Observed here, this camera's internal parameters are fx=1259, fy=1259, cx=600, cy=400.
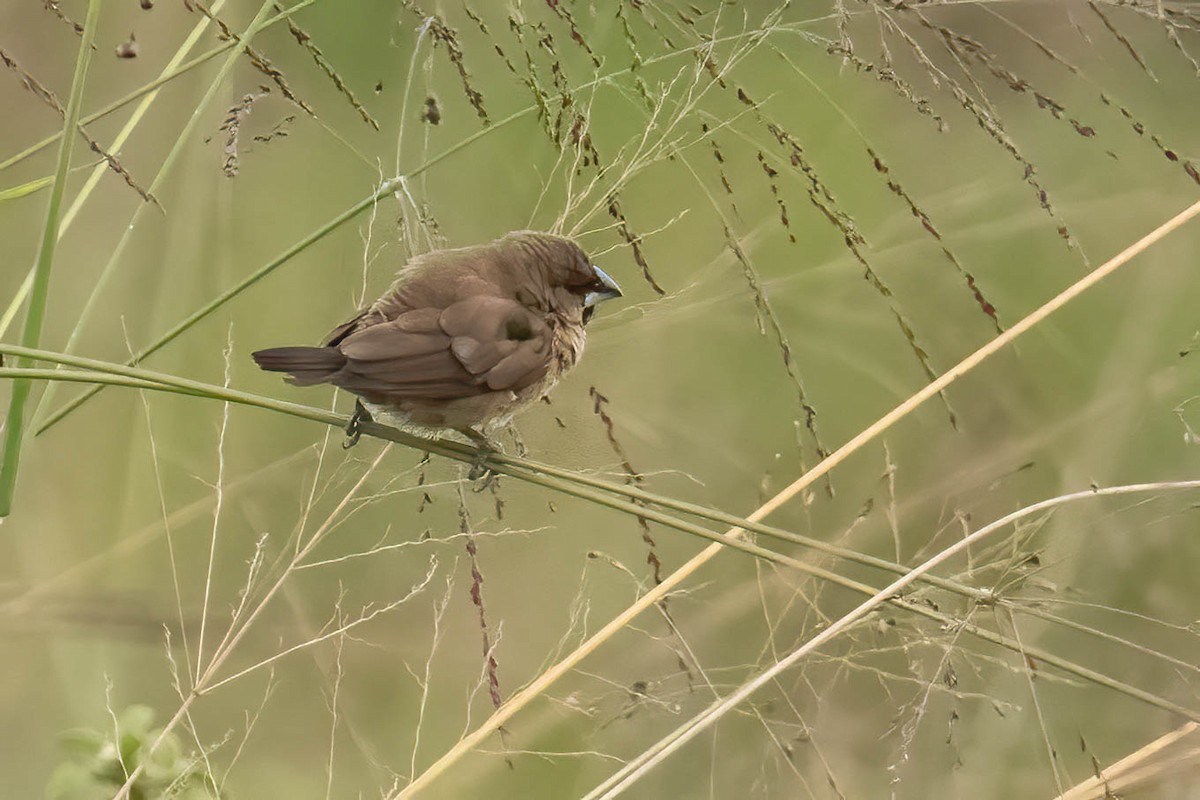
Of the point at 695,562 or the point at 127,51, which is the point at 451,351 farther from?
the point at 127,51

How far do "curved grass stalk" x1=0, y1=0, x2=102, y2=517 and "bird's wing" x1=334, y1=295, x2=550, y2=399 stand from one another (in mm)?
507

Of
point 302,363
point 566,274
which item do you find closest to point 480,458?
point 302,363

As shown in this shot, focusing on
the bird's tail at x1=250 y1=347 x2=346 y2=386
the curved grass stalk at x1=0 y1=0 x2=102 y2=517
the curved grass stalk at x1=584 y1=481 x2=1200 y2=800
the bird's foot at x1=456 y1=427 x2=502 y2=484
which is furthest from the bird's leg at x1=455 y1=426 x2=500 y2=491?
the curved grass stalk at x1=0 y1=0 x2=102 y2=517

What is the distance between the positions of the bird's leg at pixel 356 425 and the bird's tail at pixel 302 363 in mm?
83

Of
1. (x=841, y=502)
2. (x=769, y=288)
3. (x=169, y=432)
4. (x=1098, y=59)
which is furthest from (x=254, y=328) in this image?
(x=1098, y=59)

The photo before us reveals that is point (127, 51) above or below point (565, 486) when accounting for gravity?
above

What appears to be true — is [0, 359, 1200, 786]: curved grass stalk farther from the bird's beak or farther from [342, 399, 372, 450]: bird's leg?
the bird's beak

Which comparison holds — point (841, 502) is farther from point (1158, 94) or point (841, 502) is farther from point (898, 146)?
point (1158, 94)

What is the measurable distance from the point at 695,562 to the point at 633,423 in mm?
548

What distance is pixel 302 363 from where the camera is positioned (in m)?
1.81

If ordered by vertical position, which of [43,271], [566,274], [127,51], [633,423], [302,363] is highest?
[127,51]

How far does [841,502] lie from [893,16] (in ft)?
3.18

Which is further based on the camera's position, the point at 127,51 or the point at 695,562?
the point at 695,562

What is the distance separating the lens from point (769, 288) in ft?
7.57
